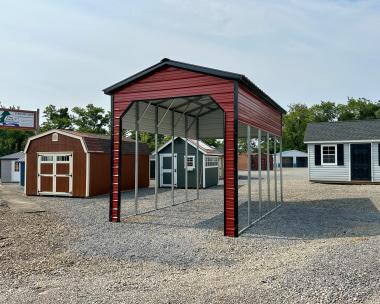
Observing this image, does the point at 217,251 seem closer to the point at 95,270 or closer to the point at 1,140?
the point at 95,270

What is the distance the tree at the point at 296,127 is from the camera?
2643 inches

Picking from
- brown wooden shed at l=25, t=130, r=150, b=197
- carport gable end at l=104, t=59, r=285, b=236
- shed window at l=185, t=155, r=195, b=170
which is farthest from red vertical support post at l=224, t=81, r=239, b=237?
shed window at l=185, t=155, r=195, b=170

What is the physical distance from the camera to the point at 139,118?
1101 centimetres

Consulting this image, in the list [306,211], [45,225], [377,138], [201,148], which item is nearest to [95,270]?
[45,225]

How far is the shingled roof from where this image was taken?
2228 centimetres

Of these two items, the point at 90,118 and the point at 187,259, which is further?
the point at 90,118

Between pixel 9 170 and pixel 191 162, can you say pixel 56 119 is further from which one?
pixel 191 162

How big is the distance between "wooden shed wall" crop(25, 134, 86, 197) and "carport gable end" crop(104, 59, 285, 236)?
6.89m

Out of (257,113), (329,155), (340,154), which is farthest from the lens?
(329,155)

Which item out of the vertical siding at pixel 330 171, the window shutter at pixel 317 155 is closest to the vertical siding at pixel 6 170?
the vertical siding at pixel 330 171

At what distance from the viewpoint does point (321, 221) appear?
9.75 meters

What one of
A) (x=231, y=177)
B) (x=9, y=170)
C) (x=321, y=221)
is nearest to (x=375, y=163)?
(x=321, y=221)

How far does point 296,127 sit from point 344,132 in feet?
150

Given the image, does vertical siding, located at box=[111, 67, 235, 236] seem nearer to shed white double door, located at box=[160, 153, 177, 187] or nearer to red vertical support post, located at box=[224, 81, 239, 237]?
red vertical support post, located at box=[224, 81, 239, 237]
